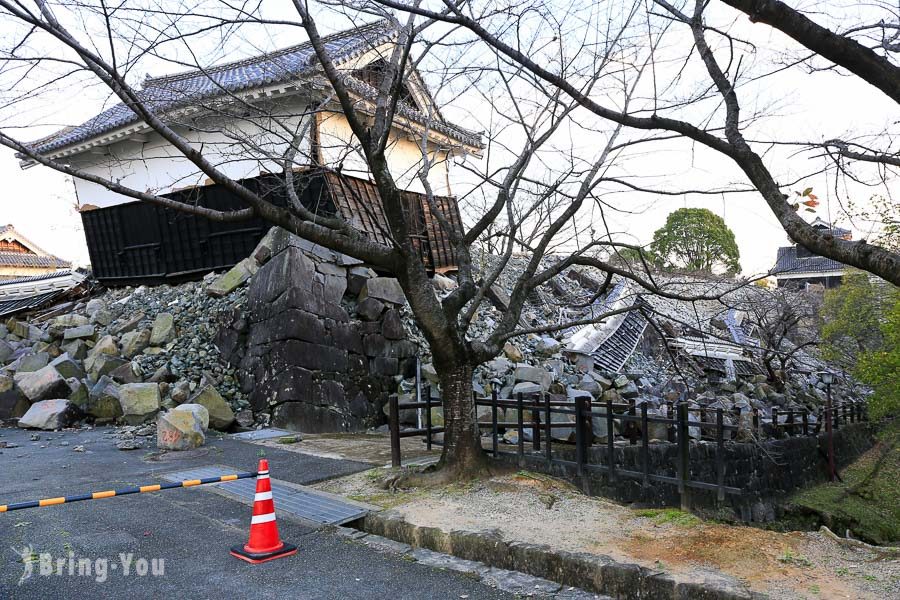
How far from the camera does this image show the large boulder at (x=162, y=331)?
43.3 feet

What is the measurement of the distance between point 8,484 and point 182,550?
3.76 m

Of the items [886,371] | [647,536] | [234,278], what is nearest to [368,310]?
[234,278]

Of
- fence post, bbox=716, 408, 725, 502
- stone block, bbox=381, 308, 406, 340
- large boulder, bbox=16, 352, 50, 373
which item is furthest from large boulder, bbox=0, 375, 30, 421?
fence post, bbox=716, 408, 725, 502

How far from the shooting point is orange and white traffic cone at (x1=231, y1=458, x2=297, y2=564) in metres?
4.82

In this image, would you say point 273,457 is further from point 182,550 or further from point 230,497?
point 182,550

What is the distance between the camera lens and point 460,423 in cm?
701

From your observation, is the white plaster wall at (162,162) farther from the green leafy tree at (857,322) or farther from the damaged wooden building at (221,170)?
the green leafy tree at (857,322)

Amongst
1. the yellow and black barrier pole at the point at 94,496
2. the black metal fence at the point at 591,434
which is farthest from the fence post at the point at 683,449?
the yellow and black barrier pole at the point at 94,496

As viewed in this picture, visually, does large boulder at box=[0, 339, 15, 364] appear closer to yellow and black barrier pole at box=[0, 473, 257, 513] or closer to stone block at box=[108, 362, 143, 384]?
stone block at box=[108, 362, 143, 384]

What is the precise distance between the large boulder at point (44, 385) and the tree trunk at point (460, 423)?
854 cm

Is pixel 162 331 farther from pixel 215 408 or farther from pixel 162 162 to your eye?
pixel 162 162

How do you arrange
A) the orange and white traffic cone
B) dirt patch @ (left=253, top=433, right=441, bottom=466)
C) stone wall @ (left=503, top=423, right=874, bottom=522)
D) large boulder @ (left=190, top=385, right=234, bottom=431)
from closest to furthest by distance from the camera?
the orange and white traffic cone, stone wall @ (left=503, top=423, right=874, bottom=522), dirt patch @ (left=253, top=433, right=441, bottom=466), large boulder @ (left=190, top=385, right=234, bottom=431)

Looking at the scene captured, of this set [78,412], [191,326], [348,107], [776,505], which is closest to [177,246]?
[191,326]

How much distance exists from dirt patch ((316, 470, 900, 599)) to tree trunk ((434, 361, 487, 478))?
28 cm
